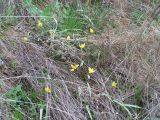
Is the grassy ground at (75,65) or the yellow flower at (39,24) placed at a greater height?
the yellow flower at (39,24)

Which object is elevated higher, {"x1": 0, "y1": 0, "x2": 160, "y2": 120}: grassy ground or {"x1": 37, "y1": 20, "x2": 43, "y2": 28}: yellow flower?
{"x1": 37, "y1": 20, "x2": 43, "y2": 28}: yellow flower

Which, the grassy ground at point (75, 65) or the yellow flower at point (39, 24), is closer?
the grassy ground at point (75, 65)

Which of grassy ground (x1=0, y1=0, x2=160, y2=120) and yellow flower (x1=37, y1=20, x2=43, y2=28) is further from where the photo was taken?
yellow flower (x1=37, y1=20, x2=43, y2=28)

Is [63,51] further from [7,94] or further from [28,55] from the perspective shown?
[7,94]

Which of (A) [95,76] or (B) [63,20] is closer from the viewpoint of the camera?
(A) [95,76]

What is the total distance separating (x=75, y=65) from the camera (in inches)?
103

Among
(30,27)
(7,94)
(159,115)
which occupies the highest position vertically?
(30,27)

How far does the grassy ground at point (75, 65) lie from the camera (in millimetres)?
2361

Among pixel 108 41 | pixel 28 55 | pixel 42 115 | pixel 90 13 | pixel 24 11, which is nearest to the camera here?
pixel 42 115

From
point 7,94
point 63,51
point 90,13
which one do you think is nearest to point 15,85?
point 7,94

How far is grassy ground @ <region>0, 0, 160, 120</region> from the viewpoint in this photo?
93.0 inches

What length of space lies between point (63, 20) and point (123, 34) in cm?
45

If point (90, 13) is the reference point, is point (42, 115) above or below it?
below

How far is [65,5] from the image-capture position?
327cm
